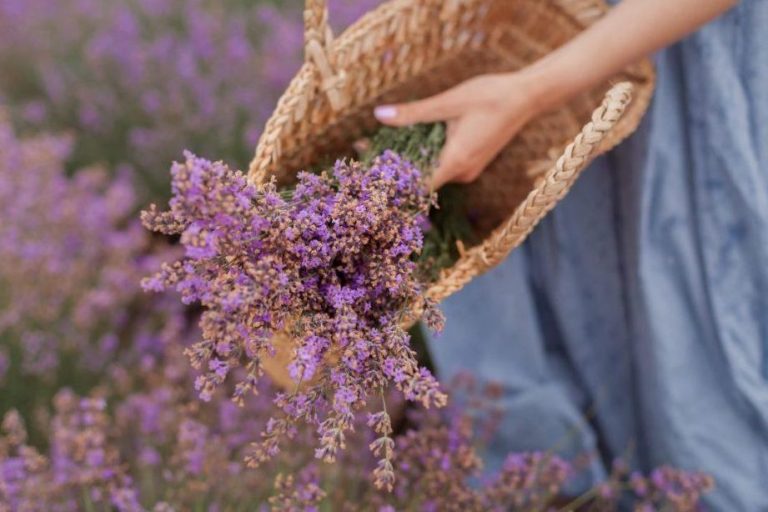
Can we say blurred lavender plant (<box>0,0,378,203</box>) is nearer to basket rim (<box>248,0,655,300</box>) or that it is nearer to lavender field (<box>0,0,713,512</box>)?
lavender field (<box>0,0,713,512</box>)

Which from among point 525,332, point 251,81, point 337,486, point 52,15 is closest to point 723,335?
point 525,332

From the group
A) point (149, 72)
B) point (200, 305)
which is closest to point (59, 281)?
point (200, 305)

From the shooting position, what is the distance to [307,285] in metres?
0.61

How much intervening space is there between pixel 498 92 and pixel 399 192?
24cm

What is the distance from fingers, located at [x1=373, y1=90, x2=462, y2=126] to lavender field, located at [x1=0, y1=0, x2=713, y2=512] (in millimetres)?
203

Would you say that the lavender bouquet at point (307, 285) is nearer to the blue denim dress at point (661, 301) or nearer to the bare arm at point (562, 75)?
the bare arm at point (562, 75)

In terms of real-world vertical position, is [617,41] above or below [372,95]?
below

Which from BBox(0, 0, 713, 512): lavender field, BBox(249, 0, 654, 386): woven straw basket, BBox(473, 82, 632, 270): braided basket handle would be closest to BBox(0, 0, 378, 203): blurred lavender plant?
BBox(0, 0, 713, 512): lavender field

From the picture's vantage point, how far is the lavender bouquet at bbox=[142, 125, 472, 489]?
1.80ft

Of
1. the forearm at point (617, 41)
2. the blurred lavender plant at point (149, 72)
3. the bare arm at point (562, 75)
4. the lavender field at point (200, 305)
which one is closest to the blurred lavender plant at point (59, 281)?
the lavender field at point (200, 305)

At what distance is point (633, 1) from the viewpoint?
33.5 inches

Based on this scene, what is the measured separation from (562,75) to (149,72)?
120 cm

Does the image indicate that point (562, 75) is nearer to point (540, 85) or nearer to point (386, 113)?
point (540, 85)

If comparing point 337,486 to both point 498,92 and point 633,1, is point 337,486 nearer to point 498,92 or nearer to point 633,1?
point 498,92
